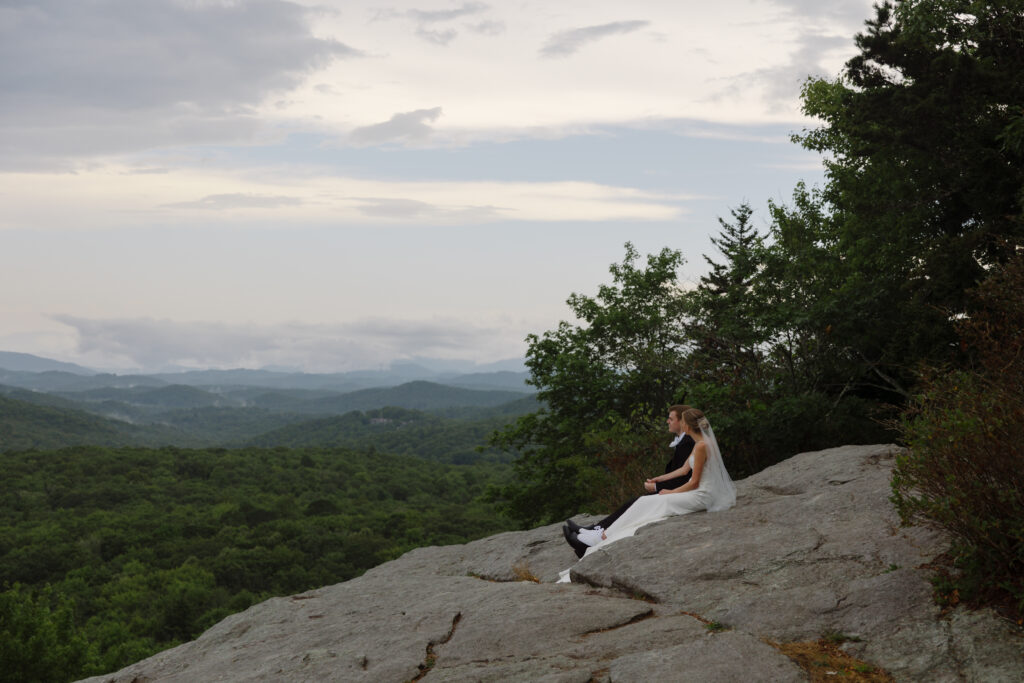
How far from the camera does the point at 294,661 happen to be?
808 centimetres

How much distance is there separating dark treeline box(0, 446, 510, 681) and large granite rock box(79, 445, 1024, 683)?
88.9ft

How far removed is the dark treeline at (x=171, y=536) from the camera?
45.3 metres

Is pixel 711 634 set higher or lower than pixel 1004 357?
lower

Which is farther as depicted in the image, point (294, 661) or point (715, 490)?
point (715, 490)

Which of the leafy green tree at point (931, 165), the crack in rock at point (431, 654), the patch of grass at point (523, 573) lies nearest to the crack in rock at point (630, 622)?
the crack in rock at point (431, 654)

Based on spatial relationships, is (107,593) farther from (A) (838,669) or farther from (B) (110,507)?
(A) (838,669)

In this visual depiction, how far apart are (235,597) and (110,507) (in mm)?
32914

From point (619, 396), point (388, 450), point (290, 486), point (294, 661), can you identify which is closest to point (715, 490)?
point (294, 661)

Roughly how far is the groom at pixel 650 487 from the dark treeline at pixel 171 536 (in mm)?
28541

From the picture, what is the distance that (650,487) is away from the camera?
1058 cm

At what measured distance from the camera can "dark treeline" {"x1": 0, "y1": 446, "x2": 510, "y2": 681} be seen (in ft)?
149

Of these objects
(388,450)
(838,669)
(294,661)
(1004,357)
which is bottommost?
(388,450)

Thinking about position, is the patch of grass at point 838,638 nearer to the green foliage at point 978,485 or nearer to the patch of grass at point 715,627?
the patch of grass at point 715,627

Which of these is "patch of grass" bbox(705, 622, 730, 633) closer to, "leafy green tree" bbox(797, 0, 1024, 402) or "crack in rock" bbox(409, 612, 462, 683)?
"crack in rock" bbox(409, 612, 462, 683)
